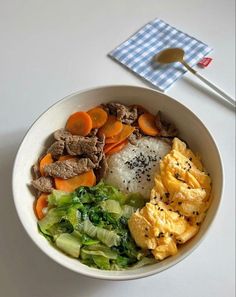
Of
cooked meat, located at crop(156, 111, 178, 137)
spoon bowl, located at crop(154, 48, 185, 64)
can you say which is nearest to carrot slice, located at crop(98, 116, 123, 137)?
cooked meat, located at crop(156, 111, 178, 137)

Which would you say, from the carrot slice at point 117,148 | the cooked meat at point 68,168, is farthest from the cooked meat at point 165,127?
the cooked meat at point 68,168

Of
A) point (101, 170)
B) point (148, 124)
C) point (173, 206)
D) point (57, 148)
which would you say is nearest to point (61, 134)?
point (57, 148)

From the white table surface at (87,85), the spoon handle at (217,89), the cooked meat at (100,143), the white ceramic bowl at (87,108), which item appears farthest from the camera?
the spoon handle at (217,89)

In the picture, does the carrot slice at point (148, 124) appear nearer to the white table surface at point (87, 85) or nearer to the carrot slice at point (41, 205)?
the white table surface at point (87, 85)

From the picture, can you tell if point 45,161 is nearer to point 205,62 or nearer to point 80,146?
point 80,146

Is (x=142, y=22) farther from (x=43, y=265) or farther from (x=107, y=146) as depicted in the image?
(x=43, y=265)

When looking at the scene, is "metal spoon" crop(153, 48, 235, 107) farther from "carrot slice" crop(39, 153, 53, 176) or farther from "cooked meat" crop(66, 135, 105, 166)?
"carrot slice" crop(39, 153, 53, 176)
